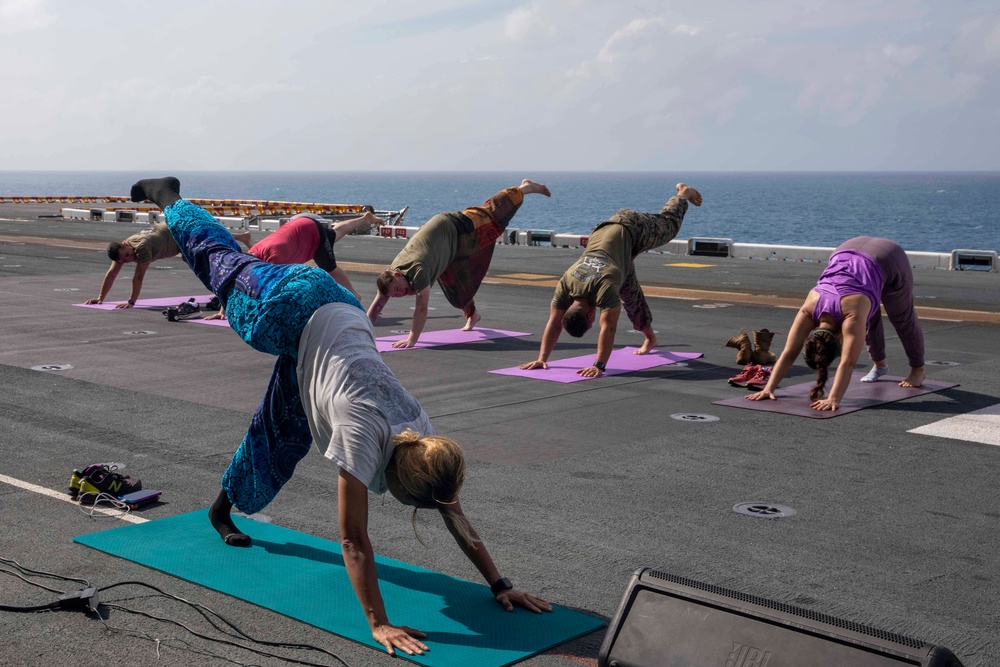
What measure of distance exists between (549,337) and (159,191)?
4.91 meters

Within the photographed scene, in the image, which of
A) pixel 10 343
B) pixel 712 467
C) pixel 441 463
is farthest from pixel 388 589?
pixel 10 343

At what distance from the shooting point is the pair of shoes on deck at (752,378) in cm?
946

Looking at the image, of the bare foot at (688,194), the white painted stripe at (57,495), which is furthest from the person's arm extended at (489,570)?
the bare foot at (688,194)

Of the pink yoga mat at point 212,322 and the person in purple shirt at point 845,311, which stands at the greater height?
the person in purple shirt at point 845,311

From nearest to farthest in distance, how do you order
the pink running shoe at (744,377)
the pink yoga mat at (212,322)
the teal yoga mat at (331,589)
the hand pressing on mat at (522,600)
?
the teal yoga mat at (331,589), the hand pressing on mat at (522,600), the pink running shoe at (744,377), the pink yoga mat at (212,322)

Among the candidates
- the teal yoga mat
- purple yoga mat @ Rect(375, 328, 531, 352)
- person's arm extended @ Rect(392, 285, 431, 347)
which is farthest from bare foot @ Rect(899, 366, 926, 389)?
the teal yoga mat

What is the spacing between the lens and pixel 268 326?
4.53 m

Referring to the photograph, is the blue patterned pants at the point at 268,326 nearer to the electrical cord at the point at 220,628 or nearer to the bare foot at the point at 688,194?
the electrical cord at the point at 220,628

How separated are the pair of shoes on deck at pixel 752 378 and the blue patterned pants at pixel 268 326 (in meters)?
5.49

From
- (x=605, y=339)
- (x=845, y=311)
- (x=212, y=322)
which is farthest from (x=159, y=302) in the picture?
(x=845, y=311)

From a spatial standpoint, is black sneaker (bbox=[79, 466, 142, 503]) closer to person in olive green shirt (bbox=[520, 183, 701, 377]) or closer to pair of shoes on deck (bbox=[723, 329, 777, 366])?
person in olive green shirt (bbox=[520, 183, 701, 377])

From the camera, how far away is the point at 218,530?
5.23 meters

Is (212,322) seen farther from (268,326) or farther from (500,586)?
(500,586)

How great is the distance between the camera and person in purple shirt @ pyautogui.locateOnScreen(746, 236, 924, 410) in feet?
27.2
